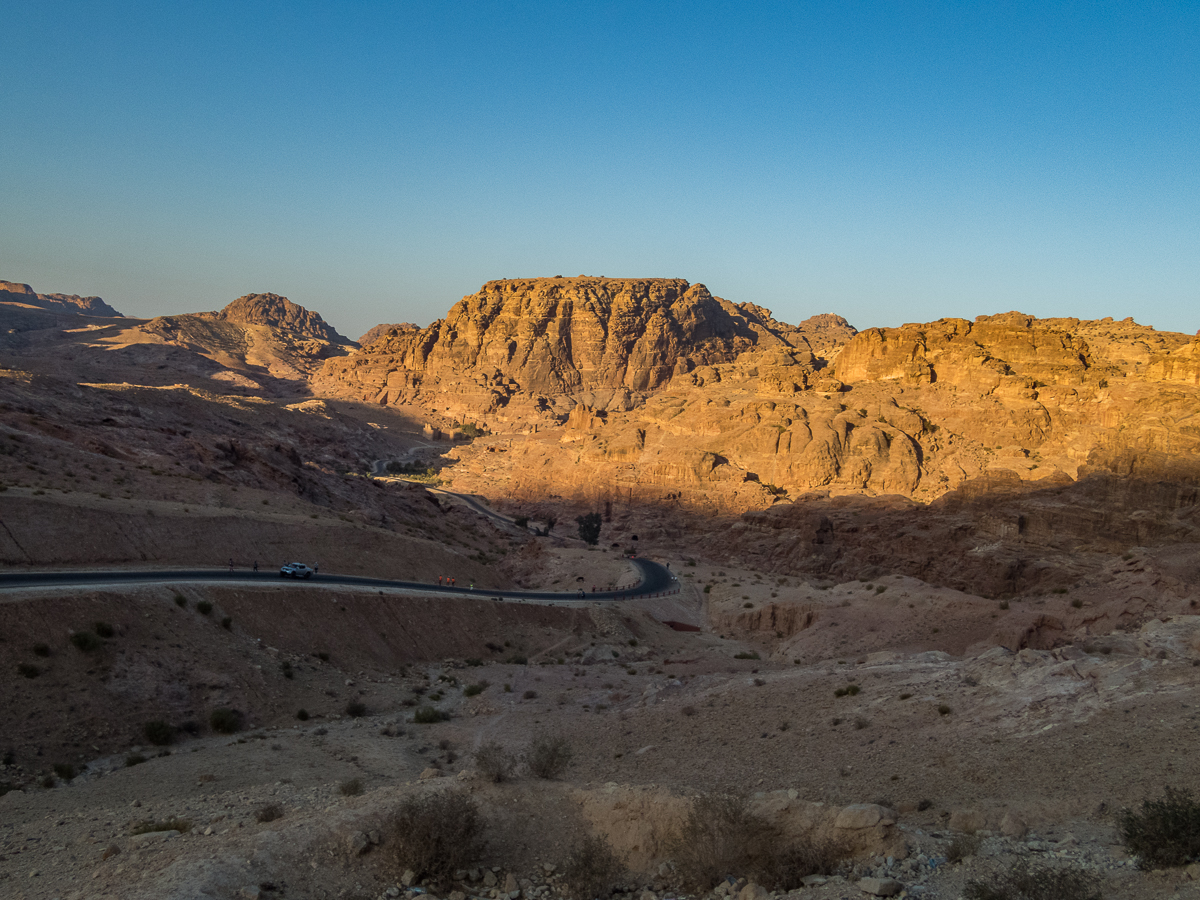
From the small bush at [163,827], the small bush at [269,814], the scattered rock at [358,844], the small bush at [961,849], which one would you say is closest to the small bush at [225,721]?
the small bush at [163,827]

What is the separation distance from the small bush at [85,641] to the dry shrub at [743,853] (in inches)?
725

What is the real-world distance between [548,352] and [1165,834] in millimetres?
171756

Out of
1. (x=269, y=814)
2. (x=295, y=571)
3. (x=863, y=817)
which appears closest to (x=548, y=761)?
(x=269, y=814)

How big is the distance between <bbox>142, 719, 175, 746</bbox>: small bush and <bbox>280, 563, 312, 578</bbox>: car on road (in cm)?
1441

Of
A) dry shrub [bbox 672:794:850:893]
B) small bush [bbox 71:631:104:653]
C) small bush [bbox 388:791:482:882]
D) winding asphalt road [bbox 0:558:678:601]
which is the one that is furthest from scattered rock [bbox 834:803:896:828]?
winding asphalt road [bbox 0:558:678:601]

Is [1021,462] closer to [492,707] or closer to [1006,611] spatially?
[1006,611]

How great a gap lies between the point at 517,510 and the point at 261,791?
7304 cm

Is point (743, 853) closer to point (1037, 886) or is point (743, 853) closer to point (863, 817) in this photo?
point (863, 817)

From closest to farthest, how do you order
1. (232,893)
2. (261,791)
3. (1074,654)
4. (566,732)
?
1. (232,893)
2. (261,791)
3. (1074,654)
4. (566,732)

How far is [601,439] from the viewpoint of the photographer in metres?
93.1

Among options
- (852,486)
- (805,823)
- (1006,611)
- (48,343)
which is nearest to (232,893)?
(805,823)

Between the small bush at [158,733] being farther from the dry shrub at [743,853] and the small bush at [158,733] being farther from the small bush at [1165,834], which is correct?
the small bush at [1165,834]

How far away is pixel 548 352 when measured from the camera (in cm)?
17825

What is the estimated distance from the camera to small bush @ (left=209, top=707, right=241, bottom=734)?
71.2 ft
